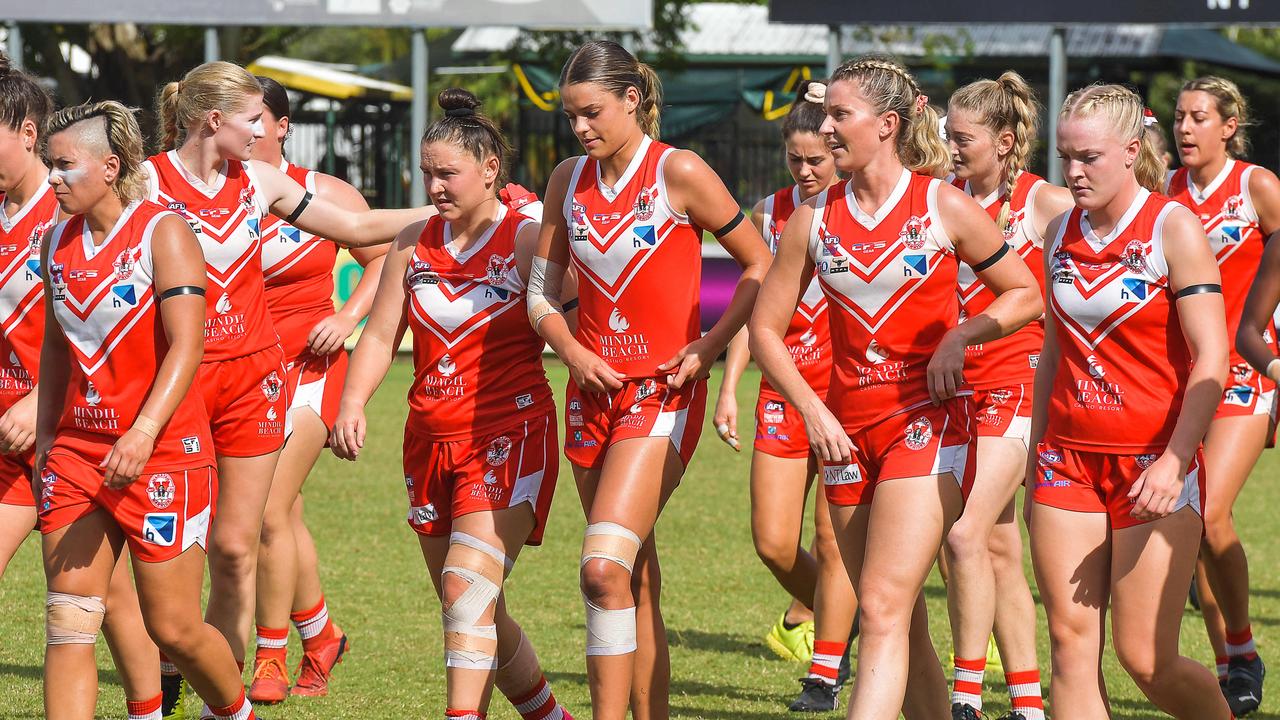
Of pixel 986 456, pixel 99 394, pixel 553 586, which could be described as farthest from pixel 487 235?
pixel 553 586

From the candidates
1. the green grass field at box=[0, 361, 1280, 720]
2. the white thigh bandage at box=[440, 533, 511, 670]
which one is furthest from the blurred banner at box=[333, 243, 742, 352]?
the white thigh bandage at box=[440, 533, 511, 670]

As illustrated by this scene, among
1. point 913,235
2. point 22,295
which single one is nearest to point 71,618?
point 22,295

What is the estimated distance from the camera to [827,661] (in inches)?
251

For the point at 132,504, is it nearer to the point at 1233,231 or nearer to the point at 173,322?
the point at 173,322

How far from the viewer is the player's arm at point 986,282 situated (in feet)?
15.4

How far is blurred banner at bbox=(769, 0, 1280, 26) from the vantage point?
59.8ft

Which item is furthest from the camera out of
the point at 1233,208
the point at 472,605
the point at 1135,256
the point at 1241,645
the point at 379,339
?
the point at 1233,208

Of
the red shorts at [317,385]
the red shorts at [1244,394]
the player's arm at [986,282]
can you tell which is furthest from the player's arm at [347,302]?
the red shorts at [1244,394]

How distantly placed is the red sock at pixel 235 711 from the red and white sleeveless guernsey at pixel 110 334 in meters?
0.81

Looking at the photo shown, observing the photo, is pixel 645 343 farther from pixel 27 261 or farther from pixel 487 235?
pixel 27 261

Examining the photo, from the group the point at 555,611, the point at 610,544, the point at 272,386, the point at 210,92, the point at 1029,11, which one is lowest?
the point at 555,611

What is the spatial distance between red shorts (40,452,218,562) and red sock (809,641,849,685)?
2546 mm

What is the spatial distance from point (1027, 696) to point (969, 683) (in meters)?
0.20

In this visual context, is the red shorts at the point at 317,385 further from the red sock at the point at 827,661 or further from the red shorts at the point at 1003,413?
the red shorts at the point at 1003,413
